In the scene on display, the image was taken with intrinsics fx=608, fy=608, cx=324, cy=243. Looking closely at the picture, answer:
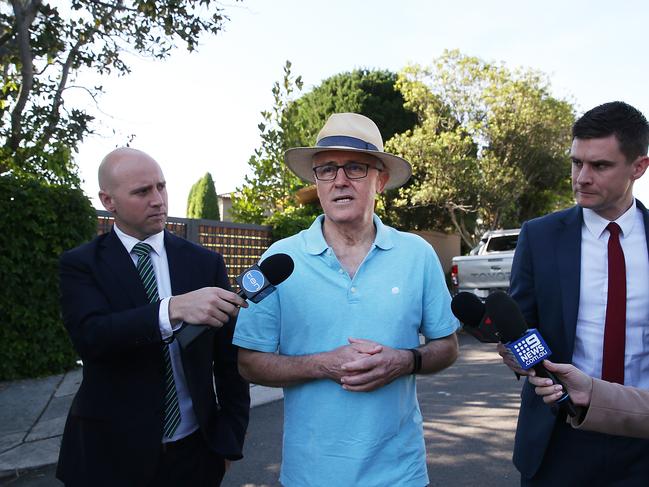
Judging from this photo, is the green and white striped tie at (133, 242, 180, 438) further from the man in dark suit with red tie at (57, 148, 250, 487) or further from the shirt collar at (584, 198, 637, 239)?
the shirt collar at (584, 198, 637, 239)

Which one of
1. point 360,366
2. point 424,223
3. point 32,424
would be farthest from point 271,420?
point 424,223

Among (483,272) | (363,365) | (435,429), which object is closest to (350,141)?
(363,365)

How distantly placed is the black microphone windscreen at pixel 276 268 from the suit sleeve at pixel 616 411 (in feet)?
3.64

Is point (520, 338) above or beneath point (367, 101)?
beneath

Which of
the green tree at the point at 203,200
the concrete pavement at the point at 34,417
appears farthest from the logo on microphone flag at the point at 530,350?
the green tree at the point at 203,200

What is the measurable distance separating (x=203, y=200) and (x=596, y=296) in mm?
39363

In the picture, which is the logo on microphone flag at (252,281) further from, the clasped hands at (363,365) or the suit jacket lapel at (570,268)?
the suit jacket lapel at (570,268)

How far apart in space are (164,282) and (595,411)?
1800mm

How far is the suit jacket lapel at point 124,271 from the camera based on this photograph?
8.40 feet

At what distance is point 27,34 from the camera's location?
8.18 meters

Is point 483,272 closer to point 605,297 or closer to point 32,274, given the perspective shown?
point 32,274

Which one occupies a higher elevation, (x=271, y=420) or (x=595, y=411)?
(x=595, y=411)

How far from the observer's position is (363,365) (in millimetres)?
2191

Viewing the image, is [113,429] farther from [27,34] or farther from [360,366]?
[27,34]
